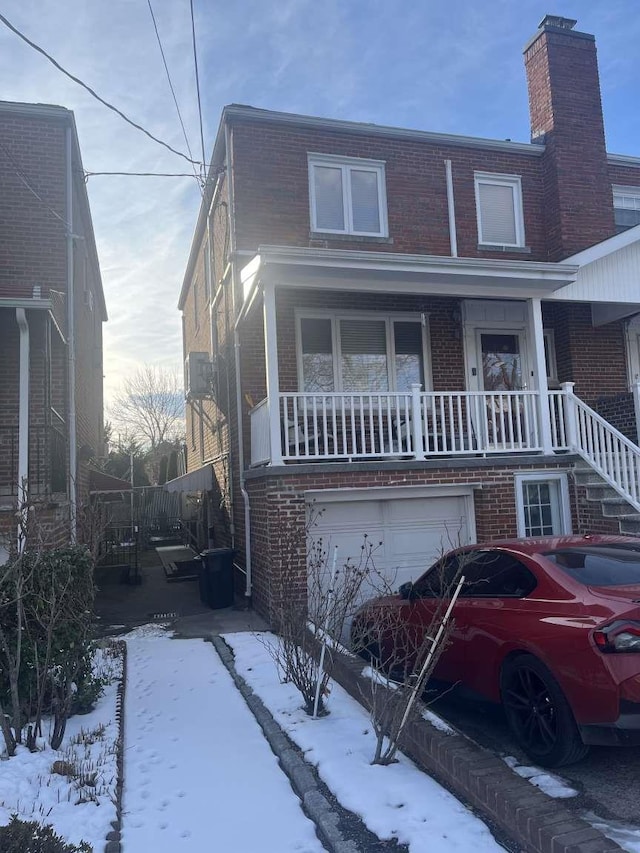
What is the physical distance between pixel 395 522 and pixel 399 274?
12.1 feet

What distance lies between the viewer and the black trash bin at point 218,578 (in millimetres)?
10219

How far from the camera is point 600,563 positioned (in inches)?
195

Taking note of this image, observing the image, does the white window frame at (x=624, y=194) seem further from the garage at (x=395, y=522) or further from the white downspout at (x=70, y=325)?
the white downspout at (x=70, y=325)

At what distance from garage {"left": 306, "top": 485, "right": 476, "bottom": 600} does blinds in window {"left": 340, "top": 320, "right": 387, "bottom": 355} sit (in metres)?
3.05

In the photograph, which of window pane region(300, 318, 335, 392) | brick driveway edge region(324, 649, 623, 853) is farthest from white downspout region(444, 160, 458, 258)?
brick driveway edge region(324, 649, 623, 853)

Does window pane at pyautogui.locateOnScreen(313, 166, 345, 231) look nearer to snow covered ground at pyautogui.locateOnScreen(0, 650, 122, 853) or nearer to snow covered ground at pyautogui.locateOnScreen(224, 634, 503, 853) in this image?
snow covered ground at pyautogui.locateOnScreen(224, 634, 503, 853)

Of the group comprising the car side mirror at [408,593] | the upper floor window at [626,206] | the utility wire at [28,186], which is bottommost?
the car side mirror at [408,593]

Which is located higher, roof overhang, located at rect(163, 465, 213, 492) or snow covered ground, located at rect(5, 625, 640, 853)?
roof overhang, located at rect(163, 465, 213, 492)

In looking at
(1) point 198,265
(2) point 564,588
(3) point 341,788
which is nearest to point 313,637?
(3) point 341,788

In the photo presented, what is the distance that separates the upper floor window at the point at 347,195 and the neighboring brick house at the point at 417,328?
0.12 feet

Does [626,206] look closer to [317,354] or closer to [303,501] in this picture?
[317,354]

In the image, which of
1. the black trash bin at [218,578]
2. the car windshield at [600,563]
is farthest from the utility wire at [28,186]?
the car windshield at [600,563]

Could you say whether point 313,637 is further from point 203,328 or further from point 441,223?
point 203,328

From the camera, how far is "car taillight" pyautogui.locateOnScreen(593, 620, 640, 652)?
13.2 ft
